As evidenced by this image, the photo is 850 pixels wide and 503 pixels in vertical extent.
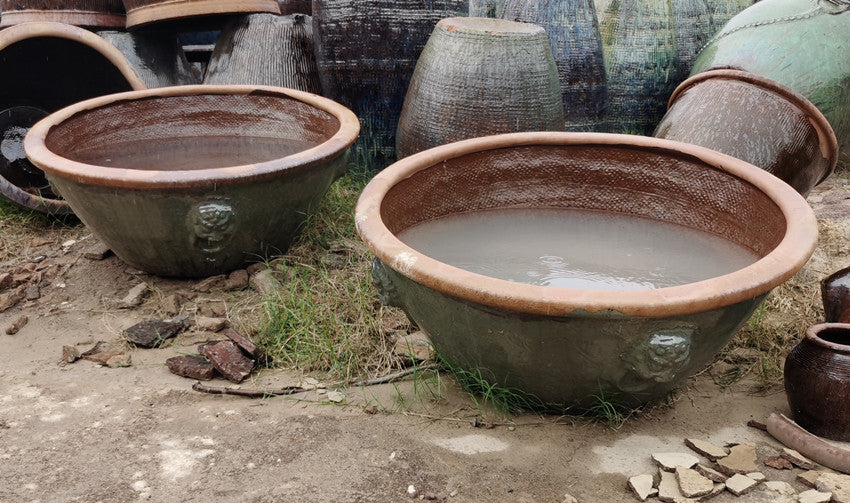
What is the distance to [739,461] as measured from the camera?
209 centimetres

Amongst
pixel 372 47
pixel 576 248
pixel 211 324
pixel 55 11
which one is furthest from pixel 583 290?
pixel 55 11

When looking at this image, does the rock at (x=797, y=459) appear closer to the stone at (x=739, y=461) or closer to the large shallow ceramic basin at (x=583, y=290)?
the stone at (x=739, y=461)

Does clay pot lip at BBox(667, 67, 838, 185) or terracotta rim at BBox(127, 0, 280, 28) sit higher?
terracotta rim at BBox(127, 0, 280, 28)

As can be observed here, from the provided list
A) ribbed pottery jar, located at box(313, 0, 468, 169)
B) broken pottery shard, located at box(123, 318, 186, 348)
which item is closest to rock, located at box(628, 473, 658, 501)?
broken pottery shard, located at box(123, 318, 186, 348)

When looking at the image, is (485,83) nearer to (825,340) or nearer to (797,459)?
(825,340)

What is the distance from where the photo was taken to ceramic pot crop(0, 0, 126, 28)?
4.45 meters

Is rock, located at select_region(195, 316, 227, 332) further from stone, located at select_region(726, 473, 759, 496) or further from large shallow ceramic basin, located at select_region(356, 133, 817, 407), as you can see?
stone, located at select_region(726, 473, 759, 496)

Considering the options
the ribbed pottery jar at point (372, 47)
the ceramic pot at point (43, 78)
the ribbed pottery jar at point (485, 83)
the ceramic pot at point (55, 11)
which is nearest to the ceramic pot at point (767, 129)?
the ribbed pottery jar at point (485, 83)

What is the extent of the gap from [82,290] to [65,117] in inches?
28.0

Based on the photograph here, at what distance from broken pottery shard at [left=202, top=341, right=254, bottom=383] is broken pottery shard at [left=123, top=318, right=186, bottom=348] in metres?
0.24

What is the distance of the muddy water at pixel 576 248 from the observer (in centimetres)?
251

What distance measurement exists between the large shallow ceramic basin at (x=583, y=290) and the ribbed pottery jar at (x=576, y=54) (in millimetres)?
1553

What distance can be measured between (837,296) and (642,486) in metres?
1.11

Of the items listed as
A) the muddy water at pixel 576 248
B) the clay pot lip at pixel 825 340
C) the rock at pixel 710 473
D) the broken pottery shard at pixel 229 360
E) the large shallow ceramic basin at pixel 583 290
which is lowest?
the broken pottery shard at pixel 229 360
